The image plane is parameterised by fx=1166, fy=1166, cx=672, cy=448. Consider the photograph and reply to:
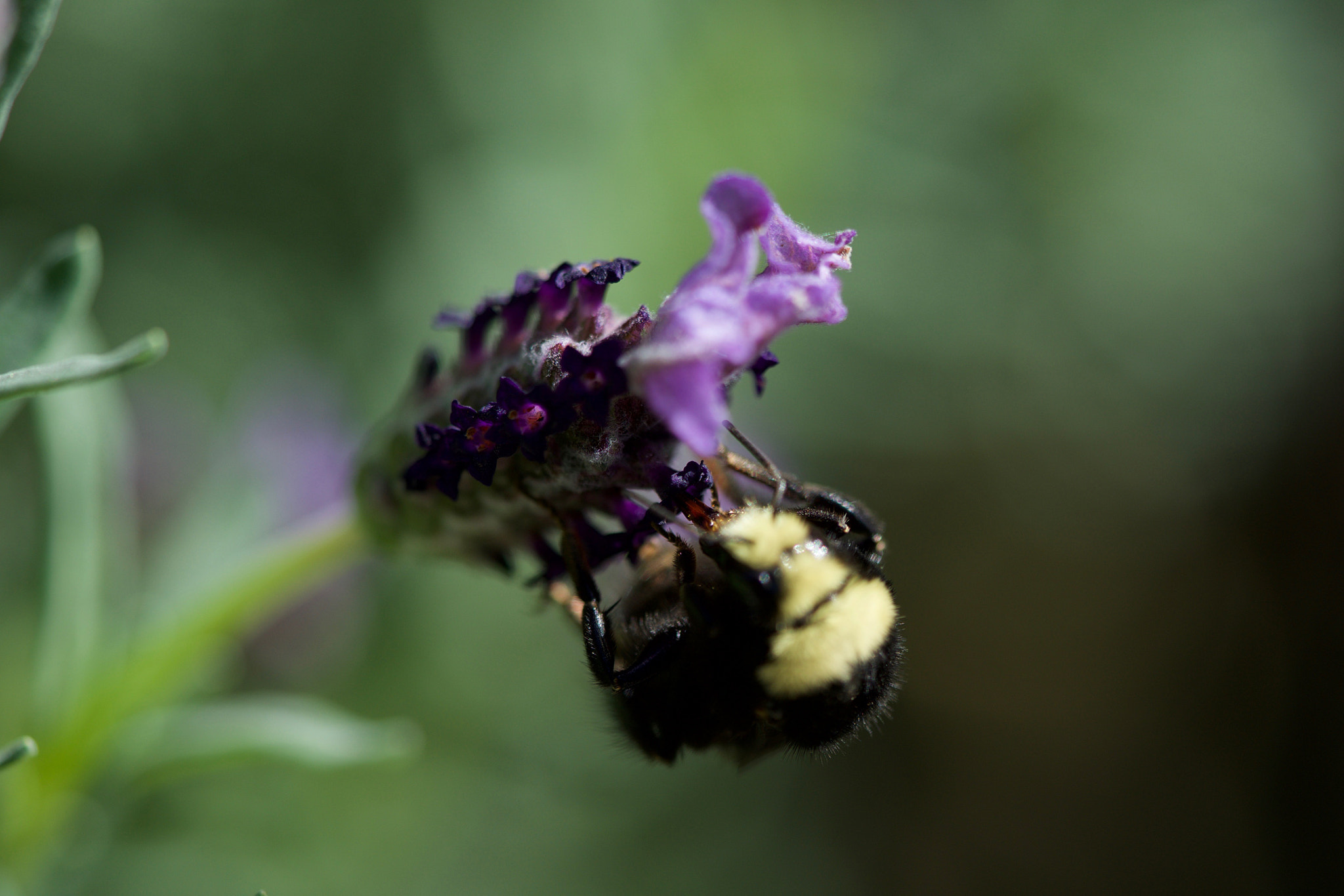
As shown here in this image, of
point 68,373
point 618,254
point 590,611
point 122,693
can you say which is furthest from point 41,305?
point 618,254

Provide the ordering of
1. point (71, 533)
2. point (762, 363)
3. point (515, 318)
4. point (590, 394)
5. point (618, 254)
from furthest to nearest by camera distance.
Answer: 1. point (618, 254)
2. point (71, 533)
3. point (515, 318)
4. point (762, 363)
5. point (590, 394)

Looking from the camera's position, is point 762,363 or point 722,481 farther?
point 722,481

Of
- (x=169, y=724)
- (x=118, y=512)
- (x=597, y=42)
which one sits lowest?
(x=169, y=724)

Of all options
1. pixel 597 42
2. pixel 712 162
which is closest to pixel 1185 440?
pixel 712 162

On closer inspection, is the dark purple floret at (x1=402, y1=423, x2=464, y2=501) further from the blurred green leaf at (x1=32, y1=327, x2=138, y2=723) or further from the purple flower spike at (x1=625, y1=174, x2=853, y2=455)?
the blurred green leaf at (x1=32, y1=327, x2=138, y2=723)

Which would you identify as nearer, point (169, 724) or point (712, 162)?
point (169, 724)

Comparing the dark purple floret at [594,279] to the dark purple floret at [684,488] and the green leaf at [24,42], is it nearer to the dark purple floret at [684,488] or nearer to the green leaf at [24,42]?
the dark purple floret at [684,488]

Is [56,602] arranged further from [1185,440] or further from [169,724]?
[1185,440]

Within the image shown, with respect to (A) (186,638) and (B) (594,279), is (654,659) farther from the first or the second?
(A) (186,638)
